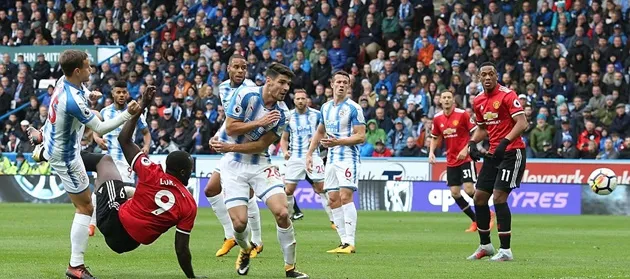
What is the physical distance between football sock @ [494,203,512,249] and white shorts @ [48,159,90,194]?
17.4 feet

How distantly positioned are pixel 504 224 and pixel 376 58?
20.4 m

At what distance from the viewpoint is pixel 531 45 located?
3106cm

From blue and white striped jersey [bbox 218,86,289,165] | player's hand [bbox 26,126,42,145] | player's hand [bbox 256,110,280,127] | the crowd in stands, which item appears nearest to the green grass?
player's hand [bbox 26,126,42,145]

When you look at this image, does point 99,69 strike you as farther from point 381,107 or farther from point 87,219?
point 87,219

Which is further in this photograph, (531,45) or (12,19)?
(12,19)

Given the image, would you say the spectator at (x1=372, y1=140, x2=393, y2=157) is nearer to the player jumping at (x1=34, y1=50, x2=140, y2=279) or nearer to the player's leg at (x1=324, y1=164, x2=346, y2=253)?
the player's leg at (x1=324, y1=164, x2=346, y2=253)

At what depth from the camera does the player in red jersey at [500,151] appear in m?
14.2

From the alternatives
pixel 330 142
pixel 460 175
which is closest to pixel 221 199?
pixel 330 142

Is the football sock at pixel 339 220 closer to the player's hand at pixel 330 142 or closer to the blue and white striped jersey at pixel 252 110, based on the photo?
the player's hand at pixel 330 142

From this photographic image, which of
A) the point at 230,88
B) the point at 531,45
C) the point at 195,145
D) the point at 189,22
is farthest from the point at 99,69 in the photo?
the point at 230,88

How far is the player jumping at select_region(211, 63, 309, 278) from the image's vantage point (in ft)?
38.5

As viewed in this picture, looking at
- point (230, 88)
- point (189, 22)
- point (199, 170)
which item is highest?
point (189, 22)

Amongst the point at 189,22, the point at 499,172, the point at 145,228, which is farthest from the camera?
the point at 189,22

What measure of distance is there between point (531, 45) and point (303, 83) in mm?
6691
